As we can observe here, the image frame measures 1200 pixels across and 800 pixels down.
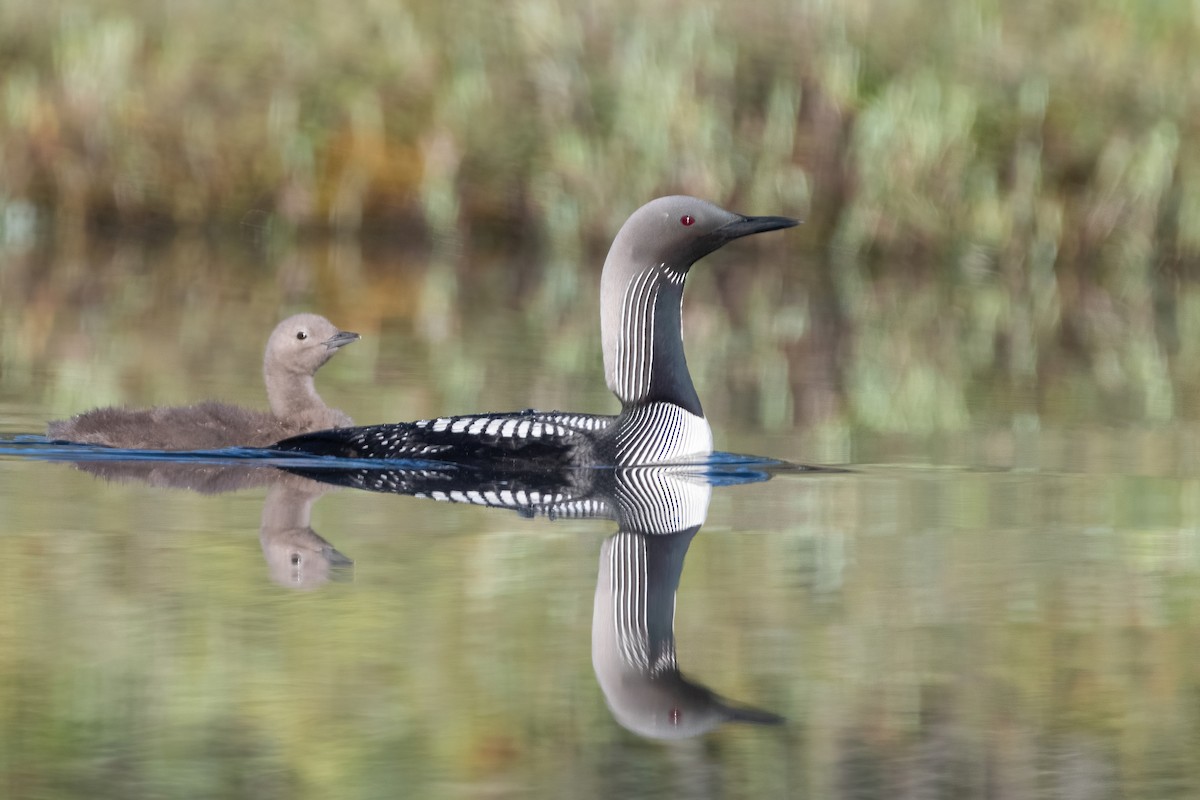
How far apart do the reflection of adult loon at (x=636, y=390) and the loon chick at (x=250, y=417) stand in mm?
431

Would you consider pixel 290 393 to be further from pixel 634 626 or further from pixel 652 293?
pixel 634 626

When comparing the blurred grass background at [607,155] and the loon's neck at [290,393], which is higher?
the blurred grass background at [607,155]

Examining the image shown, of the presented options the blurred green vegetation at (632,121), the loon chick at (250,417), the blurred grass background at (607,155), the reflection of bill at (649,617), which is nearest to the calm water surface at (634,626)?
the reflection of bill at (649,617)

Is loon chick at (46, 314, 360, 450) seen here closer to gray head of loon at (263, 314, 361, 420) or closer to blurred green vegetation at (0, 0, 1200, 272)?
gray head of loon at (263, 314, 361, 420)

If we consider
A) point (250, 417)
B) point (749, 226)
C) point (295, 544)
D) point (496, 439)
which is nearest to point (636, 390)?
point (496, 439)

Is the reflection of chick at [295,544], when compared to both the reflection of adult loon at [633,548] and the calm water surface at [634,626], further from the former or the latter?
the reflection of adult loon at [633,548]

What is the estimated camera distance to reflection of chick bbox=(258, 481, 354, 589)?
15.2 ft

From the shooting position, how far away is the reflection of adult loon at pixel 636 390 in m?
6.28

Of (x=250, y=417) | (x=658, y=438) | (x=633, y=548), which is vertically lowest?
(x=633, y=548)

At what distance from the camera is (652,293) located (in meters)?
6.39

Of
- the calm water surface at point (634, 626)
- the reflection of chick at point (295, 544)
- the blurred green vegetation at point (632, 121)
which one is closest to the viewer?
the calm water surface at point (634, 626)

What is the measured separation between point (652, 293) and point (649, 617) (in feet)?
7.13

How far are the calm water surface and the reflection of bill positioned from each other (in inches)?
0.4

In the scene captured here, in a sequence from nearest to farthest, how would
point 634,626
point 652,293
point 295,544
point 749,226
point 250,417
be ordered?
point 634,626, point 295,544, point 749,226, point 652,293, point 250,417
